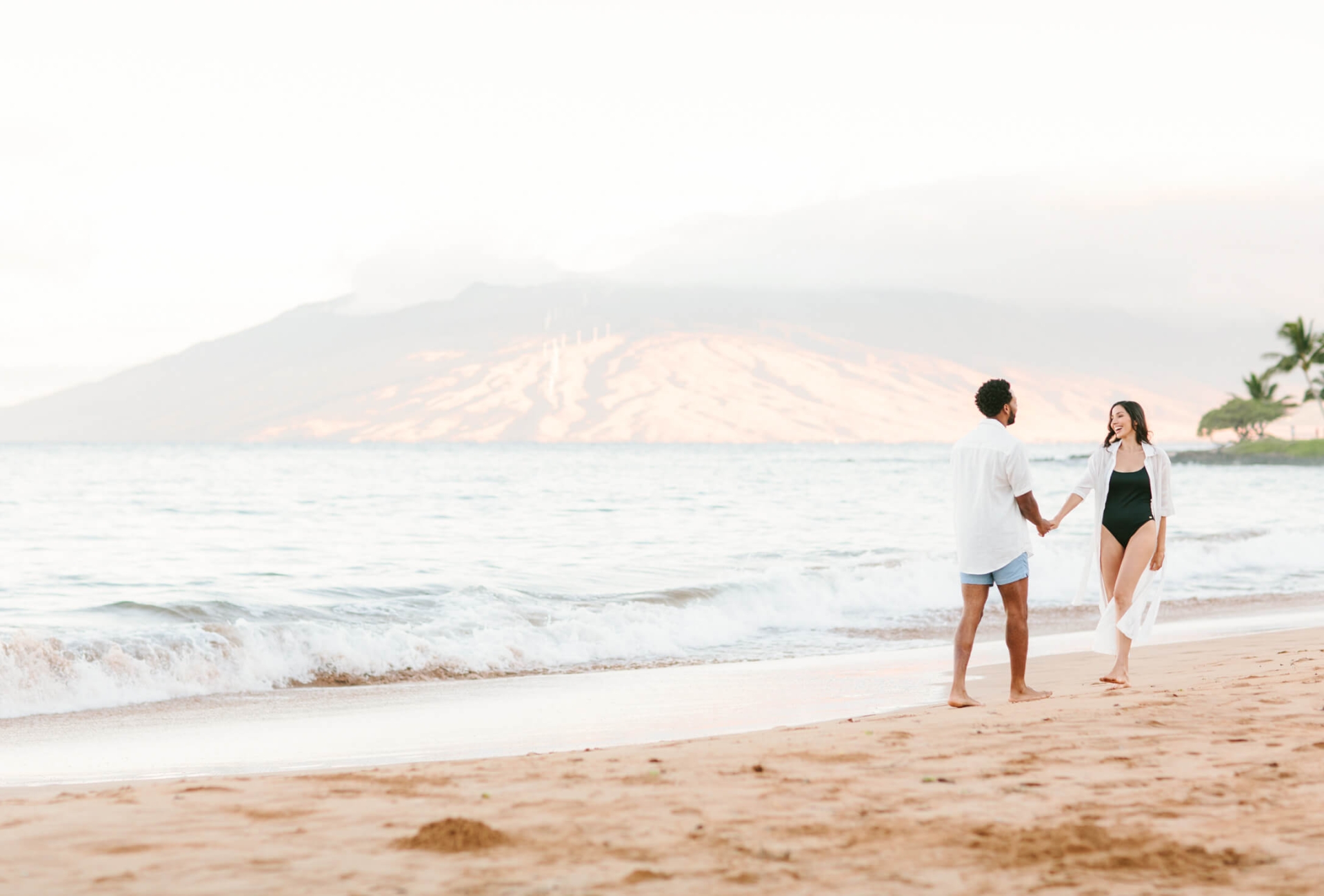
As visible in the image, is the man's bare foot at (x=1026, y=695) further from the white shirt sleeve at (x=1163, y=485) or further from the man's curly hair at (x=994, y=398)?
the man's curly hair at (x=994, y=398)

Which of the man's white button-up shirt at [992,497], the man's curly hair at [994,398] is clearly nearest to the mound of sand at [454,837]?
the man's white button-up shirt at [992,497]

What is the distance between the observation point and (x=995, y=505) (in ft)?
22.7

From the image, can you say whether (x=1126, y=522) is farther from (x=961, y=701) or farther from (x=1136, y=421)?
(x=961, y=701)

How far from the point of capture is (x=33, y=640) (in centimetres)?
901

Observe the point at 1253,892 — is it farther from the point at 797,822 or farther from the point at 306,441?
the point at 306,441

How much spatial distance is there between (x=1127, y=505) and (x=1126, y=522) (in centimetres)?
12

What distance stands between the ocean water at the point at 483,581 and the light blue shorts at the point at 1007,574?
4.69m

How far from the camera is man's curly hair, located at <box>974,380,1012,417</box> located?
6.93m

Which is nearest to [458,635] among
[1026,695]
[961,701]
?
[961,701]

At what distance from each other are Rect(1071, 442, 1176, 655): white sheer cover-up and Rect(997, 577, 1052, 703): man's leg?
57 cm

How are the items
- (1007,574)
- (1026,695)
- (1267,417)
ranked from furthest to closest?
(1267,417) < (1026,695) < (1007,574)

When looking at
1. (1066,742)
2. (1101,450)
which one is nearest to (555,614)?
(1101,450)

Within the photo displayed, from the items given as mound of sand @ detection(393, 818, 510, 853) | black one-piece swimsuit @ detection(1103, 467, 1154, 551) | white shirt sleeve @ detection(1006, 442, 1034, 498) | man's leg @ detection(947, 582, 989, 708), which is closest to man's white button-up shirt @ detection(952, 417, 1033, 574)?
white shirt sleeve @ detection(1006, 442, 1034, 498)

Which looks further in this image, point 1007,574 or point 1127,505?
point 1127,505
